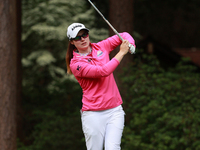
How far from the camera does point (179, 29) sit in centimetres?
2617

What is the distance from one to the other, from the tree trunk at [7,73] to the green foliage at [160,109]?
2.41m

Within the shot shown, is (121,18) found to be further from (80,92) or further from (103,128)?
(103,128)

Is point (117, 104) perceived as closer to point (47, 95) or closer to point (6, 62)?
point (6, 62)

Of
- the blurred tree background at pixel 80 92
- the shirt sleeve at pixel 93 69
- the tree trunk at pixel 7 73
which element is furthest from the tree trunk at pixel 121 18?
the shirt sleeve at pixel 93 69

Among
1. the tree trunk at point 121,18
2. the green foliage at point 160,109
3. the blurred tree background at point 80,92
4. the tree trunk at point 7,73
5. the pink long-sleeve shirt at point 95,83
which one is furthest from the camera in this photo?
the tree trunk at point 121,18

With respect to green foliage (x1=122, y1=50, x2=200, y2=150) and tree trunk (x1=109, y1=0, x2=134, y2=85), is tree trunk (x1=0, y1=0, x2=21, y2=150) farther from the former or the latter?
tree trunk (x1=109, y1=0, x2=134, y2=85)

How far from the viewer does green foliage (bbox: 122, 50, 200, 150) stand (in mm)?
6215

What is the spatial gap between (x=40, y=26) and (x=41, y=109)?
7.43 m

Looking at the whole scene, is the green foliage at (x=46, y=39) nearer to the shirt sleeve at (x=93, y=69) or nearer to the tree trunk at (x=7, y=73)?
the tree trunk at (x=7, y=73)

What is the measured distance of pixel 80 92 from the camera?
11.7 meters

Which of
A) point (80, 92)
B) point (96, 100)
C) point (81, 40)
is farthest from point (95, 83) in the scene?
Answer: point (80, 92)

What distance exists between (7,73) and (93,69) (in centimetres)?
277

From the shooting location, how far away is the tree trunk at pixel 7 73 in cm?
548

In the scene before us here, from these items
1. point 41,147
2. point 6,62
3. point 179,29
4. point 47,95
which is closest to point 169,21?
point 179,29
